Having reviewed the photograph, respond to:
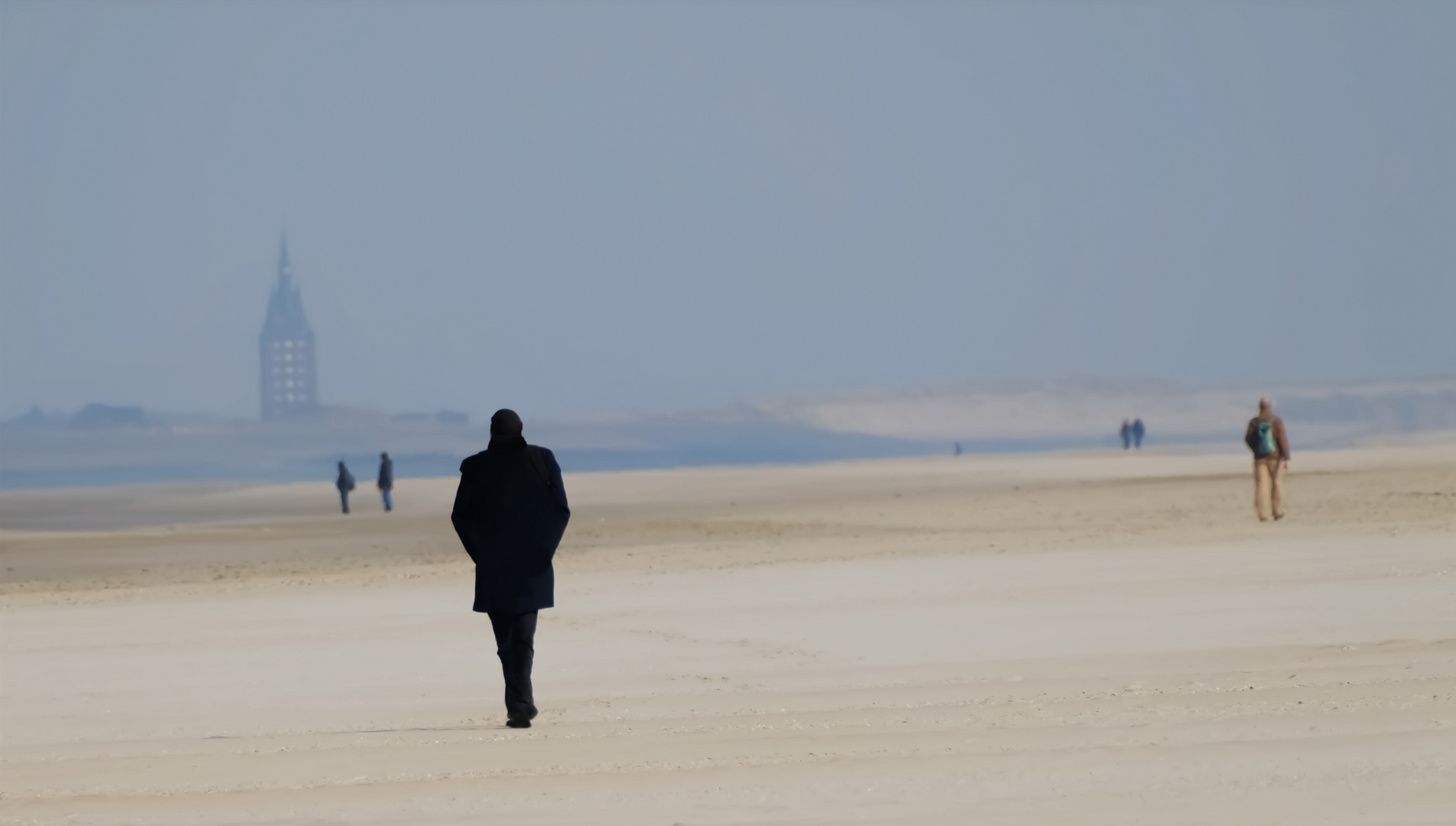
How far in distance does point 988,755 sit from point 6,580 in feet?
64.4

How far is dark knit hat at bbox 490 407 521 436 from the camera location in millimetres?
8656

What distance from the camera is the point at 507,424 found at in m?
8.67

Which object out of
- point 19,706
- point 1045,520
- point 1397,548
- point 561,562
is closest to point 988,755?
point 19,706

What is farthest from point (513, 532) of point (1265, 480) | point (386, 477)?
point (386, 477)

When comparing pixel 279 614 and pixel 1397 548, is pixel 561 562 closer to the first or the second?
pixel 279 614

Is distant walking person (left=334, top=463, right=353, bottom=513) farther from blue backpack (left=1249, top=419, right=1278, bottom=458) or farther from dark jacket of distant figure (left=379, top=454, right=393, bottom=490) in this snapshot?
blue backpack (left=1249, top=419, right=1278, bottom=458)

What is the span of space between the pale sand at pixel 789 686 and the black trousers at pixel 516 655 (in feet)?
0.61

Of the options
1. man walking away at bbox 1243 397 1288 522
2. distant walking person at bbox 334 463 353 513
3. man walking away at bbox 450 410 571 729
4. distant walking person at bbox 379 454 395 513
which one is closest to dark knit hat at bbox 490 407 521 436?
man walking away at bbox 450 410 571 729

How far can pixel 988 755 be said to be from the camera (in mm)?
7465

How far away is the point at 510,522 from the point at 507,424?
0.50 metres

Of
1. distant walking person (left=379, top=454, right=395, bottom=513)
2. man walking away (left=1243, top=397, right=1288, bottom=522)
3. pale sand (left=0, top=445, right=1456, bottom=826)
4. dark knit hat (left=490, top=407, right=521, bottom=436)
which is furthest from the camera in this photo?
distant walking person (left=379, top=454, right=395, bottom=513)

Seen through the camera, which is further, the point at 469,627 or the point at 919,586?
the point at 919,586

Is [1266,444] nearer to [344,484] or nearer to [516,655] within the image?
[516,655]

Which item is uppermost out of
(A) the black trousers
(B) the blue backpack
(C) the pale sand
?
(B) the blue backpack
